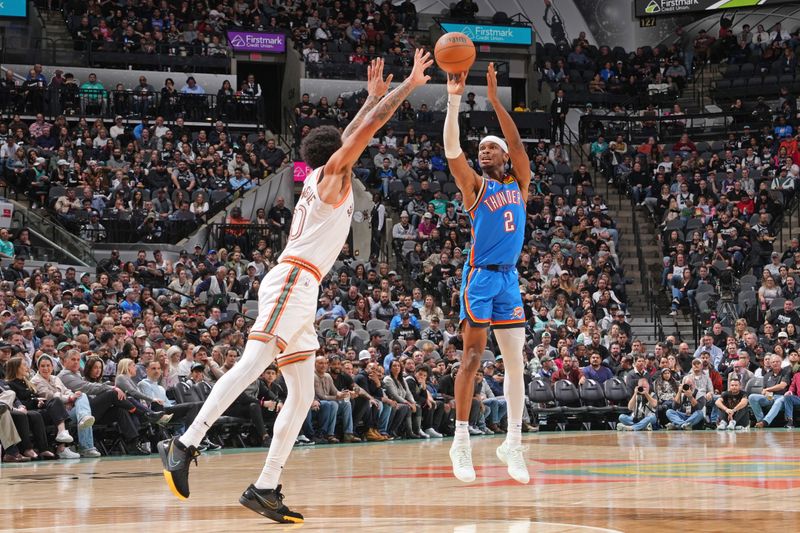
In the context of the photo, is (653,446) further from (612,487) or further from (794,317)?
(794,317)

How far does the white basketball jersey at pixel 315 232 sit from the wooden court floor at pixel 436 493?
1386mm

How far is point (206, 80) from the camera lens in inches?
1061

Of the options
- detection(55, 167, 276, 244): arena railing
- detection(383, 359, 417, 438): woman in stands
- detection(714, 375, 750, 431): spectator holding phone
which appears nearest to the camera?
detection(383, 359, 417, 438): woman in stands

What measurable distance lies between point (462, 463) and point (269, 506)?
1809mm

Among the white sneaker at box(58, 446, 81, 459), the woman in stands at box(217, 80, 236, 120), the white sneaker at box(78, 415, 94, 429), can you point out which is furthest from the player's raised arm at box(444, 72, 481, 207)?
the woman in stands at box(217, 80, 236, 120)

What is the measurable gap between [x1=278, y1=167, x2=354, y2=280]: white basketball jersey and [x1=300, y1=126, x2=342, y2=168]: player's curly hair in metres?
0.14

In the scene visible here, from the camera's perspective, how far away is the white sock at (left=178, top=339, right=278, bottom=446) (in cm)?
563

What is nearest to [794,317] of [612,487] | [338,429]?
[338,429]

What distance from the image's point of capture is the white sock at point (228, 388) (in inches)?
222

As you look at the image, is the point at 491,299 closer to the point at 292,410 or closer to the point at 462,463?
the point at 462,463

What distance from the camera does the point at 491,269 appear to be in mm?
7352

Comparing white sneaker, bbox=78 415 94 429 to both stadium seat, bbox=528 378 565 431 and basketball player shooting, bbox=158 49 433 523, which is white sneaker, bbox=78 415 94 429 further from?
stadium seat, bbox=528 378 565 431

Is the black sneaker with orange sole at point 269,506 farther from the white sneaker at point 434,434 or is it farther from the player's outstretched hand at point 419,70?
the white sneaker at point 434,434

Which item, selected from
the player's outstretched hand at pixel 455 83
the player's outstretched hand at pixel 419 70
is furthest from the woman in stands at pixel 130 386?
the player's outstretched hand at pixel 419 70
